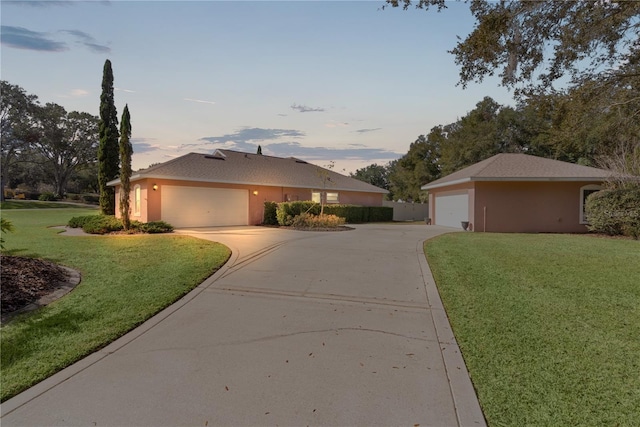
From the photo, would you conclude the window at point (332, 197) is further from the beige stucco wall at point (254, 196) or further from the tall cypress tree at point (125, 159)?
the tall cypress tree at point (125, 159)

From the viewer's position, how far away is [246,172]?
69.7 feet

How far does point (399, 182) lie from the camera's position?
4422 centimetres

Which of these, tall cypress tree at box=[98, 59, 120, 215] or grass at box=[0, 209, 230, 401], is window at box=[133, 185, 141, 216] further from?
grass at box=[0, 209, 230, 401]

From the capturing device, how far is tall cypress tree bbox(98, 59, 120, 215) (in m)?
21.7

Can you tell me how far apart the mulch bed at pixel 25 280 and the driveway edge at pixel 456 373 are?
553 centimetres

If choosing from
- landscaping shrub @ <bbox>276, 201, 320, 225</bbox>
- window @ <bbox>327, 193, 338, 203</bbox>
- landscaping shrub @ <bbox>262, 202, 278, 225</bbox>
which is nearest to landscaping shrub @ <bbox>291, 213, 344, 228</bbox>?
landscaping shrub @ <bbox>276, 201, 320, 225</bbox>

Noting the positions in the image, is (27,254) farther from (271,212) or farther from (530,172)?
(530,172)

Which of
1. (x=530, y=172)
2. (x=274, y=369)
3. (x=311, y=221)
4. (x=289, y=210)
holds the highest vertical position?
(x=530, y=172)

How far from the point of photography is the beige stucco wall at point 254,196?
55.4ft

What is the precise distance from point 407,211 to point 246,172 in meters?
16.8

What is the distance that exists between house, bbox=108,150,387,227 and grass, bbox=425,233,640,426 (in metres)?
13.9

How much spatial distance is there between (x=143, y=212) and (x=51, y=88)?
9647 mm

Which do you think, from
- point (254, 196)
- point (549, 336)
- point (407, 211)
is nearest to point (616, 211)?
point (549, 336)

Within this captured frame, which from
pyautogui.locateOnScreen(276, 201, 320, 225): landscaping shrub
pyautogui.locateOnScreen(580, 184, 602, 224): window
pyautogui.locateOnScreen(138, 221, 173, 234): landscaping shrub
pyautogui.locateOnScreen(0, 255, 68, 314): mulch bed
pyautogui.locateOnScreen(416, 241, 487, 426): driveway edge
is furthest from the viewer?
pyautogui.locateOnScreen(276, 201, 320, 225): landscaping shrub
